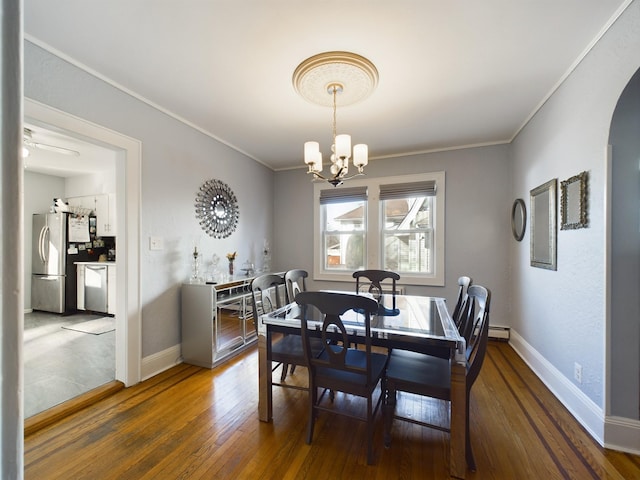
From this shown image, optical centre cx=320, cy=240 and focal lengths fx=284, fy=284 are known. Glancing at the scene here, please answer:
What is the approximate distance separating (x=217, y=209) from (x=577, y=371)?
3.64 meters

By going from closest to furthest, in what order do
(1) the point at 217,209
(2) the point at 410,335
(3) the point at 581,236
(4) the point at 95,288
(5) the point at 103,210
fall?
1. (2) the point at 410,335
2. (3) the point at 581,236
3. (1) the point at 217,209
4. (4) the point at 95,288
5. (5) the point at 103,210

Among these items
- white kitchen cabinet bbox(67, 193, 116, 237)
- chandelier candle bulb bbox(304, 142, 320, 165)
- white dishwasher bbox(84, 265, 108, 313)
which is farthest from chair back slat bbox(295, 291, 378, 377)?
white kitchen cabinet bbox(67, 193, 116, 237)

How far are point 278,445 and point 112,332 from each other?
3.12 m

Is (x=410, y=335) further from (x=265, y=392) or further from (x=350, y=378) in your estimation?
(x=265, y=392)

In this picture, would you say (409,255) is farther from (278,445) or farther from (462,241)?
Result: (278,445)

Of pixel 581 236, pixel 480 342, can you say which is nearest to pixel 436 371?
pixel 480 342

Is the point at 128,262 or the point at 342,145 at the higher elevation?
the point at 342,145

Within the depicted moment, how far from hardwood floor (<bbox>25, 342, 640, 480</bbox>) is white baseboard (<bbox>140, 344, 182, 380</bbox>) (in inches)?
8.3

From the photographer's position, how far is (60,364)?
274 centimetres

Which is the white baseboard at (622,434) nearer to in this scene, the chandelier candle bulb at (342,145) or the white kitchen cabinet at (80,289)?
the chandelier candle bulb at (342,145)

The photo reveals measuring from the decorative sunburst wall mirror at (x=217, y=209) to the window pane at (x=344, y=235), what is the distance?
1.42 m

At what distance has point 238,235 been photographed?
384cm

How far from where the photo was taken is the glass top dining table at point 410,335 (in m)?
1.58

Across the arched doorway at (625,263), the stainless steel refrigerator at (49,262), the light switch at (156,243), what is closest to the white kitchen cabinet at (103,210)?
the stainless steel refrigerator at (49,262)
